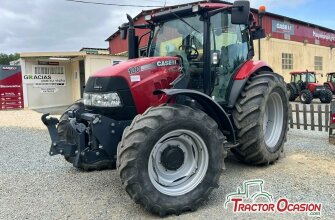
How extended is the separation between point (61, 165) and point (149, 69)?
2.62m

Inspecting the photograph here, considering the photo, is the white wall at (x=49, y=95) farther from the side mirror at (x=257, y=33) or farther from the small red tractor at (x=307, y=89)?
the side mirror at (x=257, y=33)

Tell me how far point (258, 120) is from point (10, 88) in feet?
49.2

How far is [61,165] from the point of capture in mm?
5988

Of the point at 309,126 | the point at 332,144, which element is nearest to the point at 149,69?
the point at 332,144

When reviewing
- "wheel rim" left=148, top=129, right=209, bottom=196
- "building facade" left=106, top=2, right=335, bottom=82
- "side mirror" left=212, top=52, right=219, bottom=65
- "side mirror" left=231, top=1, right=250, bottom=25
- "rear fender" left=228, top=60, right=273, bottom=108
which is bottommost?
"wheel rim" left=148, top=129, right=209, bottom=196

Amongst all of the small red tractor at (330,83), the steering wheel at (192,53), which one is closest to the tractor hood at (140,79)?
the steering wheel at (192,53)

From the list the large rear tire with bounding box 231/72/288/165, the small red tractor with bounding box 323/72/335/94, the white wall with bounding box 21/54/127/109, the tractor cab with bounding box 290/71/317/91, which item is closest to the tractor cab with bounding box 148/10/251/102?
the large rear tire with bounding box 231/72/288/165

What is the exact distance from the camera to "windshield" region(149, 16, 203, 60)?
4957 mm

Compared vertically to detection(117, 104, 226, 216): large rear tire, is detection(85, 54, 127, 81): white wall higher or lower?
higher

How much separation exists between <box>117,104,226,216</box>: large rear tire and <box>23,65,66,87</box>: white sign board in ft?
49.8

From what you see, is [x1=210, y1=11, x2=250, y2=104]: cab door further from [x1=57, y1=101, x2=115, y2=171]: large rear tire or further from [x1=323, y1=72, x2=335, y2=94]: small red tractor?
[x1=323, y1=72, x2=335, y2=94]: small red tractor

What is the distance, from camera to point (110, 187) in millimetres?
4695

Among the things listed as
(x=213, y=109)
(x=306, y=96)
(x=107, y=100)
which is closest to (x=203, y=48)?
(x=213, y=109)

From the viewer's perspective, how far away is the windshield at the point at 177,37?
4957 mm
